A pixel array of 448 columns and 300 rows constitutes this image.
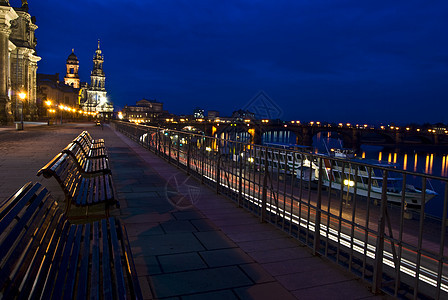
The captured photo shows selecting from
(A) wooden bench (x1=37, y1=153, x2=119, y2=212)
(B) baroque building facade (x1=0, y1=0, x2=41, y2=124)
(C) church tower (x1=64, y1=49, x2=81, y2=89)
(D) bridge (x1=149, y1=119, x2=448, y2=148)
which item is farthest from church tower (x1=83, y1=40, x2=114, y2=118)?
(A) wooden bench (x1=37, y1=153, x2=119, y2=212)

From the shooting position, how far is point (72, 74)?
160 metres

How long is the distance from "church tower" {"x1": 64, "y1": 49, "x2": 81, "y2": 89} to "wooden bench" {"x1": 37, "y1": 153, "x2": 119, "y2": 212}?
16376 centimetres

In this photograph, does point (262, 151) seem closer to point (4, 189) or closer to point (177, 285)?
point (177, 285)

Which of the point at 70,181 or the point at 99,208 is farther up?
the point at 70,181

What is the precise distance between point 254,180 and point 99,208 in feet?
8.41

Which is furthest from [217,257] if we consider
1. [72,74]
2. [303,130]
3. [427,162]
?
[72,74]

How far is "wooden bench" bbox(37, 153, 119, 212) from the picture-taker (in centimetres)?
412

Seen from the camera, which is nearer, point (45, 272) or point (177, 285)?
point (45, 272)

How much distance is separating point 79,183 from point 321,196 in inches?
144

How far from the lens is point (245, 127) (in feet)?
354

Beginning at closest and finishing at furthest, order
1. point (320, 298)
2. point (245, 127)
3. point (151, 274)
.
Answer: point (320, 298) < point (151, 274) < point (245, 127)

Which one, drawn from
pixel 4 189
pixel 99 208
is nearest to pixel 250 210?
pixel 99 208

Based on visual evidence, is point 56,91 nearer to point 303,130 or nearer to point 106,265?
point 303,130

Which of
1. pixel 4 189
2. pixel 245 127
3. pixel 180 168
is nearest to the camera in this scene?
pixel 4 189
